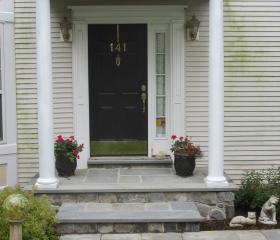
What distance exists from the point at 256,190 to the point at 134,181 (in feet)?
5.71

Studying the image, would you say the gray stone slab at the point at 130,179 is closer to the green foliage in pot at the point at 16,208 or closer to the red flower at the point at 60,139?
Answer: the red flower at the point at 60,139

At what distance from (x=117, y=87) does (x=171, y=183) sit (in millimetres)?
2047

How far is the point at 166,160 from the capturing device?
8539mm

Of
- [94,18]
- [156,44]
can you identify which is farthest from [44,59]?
[156,44]

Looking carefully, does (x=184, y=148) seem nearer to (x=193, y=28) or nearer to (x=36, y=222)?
(x=193, y=28)

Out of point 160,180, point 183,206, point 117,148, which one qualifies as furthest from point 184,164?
point 117,148

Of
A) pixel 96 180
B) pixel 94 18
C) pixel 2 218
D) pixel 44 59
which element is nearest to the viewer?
pixel 2 218

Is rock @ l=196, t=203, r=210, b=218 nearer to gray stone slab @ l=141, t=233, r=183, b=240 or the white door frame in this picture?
gray stone slab @ l=141, t=233, r=183, b=240

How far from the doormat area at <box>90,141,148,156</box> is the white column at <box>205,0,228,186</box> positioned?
170 centimetres

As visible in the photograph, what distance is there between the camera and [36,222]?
19.9ft

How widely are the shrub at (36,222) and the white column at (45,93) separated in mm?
779

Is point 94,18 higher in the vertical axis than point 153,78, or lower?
higher

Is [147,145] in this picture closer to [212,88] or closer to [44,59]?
[212,88]

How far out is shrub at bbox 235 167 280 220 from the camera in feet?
24.5
